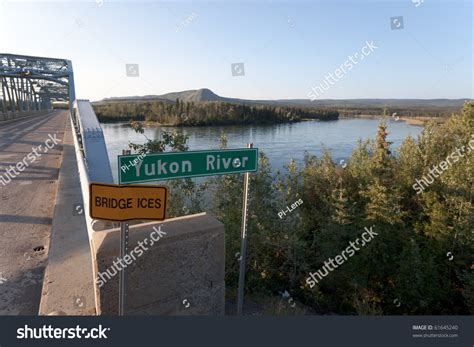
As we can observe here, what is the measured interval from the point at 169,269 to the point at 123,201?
879mm

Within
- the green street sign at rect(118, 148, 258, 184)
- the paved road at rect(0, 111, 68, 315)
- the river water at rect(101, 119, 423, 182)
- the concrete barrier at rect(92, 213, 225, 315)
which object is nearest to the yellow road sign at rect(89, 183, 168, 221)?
the green street sign at rect(118, 148, 258, 184)

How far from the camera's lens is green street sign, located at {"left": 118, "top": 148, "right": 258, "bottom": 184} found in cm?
207

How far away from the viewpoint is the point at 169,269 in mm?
2449

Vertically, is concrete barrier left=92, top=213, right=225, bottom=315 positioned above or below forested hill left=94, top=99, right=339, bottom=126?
below

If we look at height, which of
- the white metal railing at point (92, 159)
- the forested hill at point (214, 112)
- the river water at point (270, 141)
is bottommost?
the river water at point (270, 141)

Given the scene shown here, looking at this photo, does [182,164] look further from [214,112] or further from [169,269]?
[214,112]

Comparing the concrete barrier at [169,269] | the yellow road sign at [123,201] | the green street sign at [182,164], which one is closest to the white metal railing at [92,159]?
the concrete barrier at [169,269]

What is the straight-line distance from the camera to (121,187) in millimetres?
1815

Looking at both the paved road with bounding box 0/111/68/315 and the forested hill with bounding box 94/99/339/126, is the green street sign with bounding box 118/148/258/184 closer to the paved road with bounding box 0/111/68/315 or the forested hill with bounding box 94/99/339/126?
the paved road with bounding box 0/111/68/315

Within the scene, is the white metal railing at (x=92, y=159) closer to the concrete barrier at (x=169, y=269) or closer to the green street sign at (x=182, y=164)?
the concrete barrier at (x=169, y=269)

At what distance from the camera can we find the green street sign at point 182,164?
2.07 meters

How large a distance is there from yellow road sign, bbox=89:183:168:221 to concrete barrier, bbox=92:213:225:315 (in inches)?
19.0

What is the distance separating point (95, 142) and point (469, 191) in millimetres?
10337

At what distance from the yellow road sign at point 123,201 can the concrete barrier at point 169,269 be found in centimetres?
48
